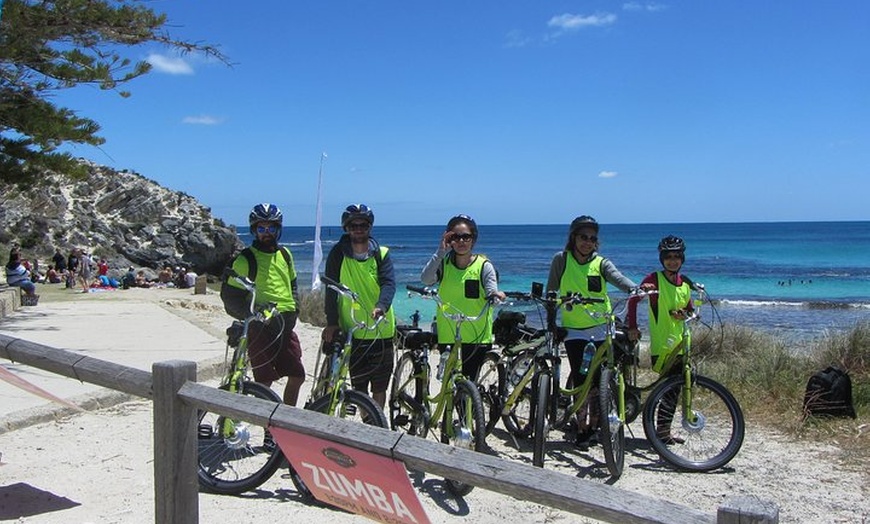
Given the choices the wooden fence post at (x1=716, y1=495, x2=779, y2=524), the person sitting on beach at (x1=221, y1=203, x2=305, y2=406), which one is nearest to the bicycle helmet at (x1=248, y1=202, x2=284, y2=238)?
the person sitting on beach at (x1=221, y1=203, x2=305, y2=406)

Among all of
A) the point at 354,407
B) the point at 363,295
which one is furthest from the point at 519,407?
the point at 354,407

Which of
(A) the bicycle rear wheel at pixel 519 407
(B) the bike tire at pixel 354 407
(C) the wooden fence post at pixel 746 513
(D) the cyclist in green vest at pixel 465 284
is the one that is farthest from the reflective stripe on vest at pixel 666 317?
(C) the wooden fence post at pixel 746 513

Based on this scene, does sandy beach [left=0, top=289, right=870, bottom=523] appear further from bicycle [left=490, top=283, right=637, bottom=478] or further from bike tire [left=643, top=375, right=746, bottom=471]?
bicycle [left=490, top=283, right=637, bottom=478]

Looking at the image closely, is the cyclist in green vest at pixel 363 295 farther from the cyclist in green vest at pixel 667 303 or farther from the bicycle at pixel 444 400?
the cyclist in green vest at pixel 667 303

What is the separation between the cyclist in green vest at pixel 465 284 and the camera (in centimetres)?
524

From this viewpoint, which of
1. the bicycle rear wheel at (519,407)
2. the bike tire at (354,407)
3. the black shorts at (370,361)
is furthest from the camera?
the bicycle rear wheel at (519,407)

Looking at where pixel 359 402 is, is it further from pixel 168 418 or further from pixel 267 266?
pixel 168 418

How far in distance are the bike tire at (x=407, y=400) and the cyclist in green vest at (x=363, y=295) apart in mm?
103

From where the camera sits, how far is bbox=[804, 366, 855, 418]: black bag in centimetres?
660

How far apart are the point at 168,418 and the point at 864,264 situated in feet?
195

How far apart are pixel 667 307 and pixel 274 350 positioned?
290cm

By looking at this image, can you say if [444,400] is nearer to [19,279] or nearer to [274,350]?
[274,350]

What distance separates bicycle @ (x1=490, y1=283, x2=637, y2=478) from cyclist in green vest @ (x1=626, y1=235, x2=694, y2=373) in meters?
0.32

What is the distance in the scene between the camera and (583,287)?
18.5ft
